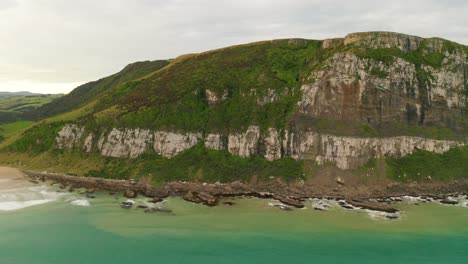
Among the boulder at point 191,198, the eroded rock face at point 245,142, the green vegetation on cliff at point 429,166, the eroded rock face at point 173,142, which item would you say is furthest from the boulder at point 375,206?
the eroded rock face at point 173,142

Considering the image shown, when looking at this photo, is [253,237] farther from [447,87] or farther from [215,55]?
[215,55]

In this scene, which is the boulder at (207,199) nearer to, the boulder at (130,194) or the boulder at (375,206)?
the boulder at (130,194)

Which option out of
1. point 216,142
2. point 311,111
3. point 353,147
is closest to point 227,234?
point 353,147

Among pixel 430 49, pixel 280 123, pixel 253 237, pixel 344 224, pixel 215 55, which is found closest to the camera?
pixel 253 237

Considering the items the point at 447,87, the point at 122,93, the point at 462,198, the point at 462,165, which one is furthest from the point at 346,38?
the point at 122,93

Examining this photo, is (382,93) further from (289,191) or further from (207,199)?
(207,199)

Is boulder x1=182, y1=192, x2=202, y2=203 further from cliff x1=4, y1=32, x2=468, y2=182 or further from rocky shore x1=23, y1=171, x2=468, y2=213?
cliff x1=4, y1=32, x2=468, y2=182
